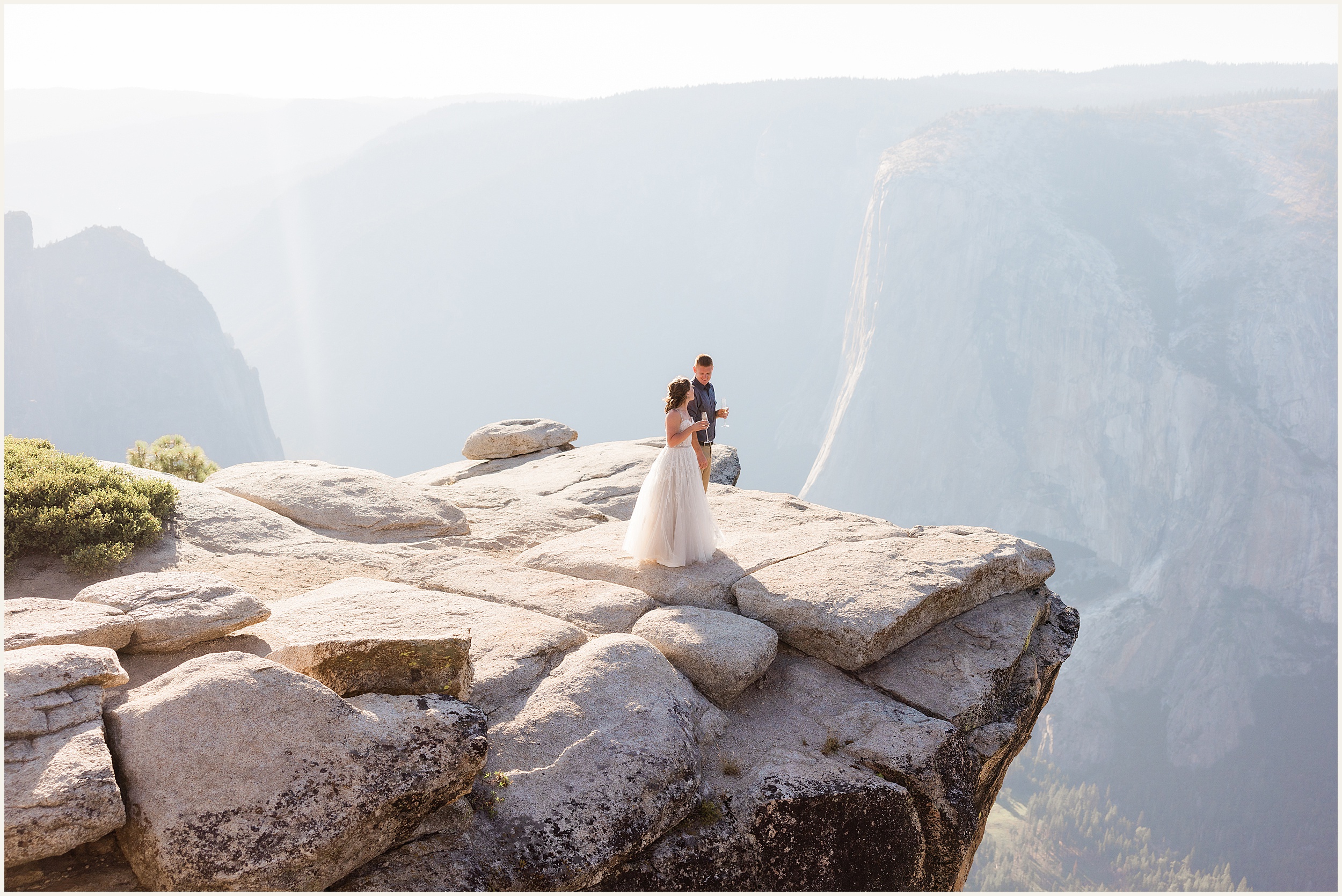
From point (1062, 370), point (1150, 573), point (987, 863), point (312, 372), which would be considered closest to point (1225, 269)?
point (1062, 370)

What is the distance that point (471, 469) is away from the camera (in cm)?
2222

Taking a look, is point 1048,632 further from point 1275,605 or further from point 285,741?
point 1275,605

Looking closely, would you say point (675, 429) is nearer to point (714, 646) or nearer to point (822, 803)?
point (714, 646)

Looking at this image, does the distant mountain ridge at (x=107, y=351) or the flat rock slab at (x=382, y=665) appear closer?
the flat rock slab at (x=382, y=665)

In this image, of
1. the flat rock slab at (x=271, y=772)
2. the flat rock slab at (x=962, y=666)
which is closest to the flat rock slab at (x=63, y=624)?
the flat rock slab at (x=271, y=772)

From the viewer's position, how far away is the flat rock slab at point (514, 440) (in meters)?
22.7

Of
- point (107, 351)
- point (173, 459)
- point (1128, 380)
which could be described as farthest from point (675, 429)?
point (1128, 380)

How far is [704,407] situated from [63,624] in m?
8.35

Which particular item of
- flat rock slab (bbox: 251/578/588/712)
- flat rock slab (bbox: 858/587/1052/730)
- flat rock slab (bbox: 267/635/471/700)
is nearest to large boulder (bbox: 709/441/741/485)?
flat rock slab (bbox: 858/587/1052/730)

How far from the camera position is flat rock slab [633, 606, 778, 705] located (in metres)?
8.00

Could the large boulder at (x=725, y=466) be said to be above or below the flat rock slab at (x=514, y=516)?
below

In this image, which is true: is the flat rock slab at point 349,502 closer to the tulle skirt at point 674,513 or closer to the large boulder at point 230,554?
the large boulder at point 230,554

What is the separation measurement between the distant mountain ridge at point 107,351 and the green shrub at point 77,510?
3445 inches

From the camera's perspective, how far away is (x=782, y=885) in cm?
662
